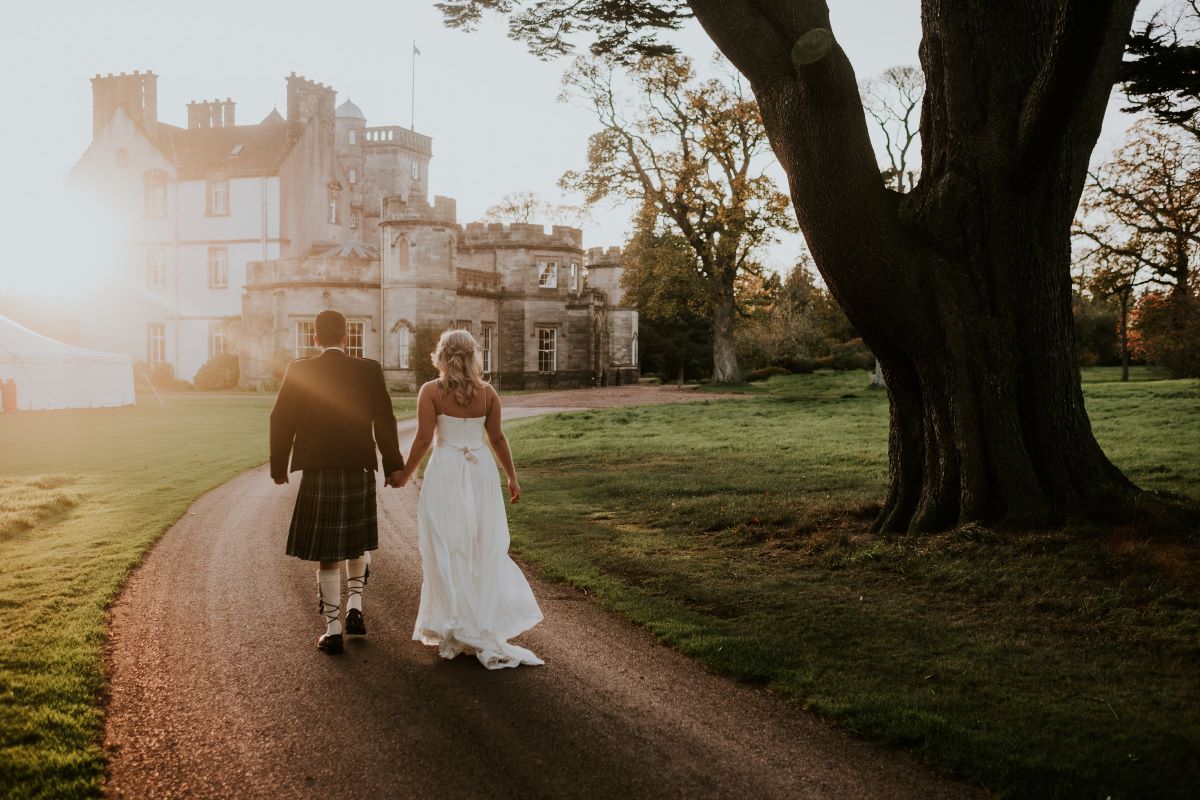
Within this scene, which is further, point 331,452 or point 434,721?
point 331,452

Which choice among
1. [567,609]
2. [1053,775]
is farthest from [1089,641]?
[567,609]

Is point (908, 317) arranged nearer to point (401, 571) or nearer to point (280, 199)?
point (401, 571)

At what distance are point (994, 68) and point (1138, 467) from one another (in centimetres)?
718

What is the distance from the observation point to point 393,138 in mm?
73500

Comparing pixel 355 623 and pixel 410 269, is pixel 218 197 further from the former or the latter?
pixel 355 623

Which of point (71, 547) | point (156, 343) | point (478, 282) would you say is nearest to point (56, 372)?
point (478, 282)

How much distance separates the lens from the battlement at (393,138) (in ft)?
241

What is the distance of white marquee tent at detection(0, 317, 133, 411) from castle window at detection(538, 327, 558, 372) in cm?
1918

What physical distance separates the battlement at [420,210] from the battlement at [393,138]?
121 feet

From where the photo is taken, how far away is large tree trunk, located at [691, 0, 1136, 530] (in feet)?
24.5

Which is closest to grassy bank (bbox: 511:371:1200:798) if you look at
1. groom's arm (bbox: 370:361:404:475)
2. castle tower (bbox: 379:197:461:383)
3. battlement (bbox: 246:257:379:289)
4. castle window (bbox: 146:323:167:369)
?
groom's arm (bbox: 370:361:404:475)

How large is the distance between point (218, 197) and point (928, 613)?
48.9 meters

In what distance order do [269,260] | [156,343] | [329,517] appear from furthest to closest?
1. [156,343]
2. [269,260]
3. [329,517]

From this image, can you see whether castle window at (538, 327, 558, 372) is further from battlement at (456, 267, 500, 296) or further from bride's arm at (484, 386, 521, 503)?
bride's arm at (484, 386, 521, 503)
